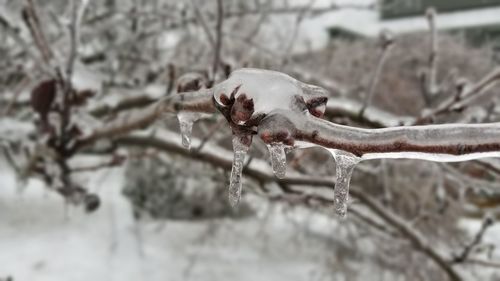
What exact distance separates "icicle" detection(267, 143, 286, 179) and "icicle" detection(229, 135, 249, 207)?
0.17 ft

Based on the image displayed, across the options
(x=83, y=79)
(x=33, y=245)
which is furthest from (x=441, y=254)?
(x=33, y=245)

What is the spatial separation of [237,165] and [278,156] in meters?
0.08

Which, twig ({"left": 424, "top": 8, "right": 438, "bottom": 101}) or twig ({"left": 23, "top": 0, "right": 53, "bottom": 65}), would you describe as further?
twig ({"left": 424, "top": 8, "right": 438, "bottom": 101})

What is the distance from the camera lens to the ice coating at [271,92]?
69cm

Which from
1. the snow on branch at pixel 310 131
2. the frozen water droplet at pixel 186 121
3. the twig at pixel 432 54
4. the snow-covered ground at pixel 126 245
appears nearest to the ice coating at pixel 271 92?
the snow on branch at pixel 310 131

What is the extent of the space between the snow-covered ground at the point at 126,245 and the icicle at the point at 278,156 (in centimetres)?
335

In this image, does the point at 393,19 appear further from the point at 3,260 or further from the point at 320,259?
the point at 3,260

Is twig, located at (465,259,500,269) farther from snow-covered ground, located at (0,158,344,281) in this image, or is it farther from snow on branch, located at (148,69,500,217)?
snow-covered ground, located at (0,158,344,281)

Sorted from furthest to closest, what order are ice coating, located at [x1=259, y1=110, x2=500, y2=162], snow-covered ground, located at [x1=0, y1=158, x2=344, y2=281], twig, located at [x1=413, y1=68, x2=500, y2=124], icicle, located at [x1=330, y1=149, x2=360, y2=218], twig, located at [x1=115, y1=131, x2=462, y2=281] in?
snow-covered ground, located at [x1=0, y1=158, x2=344, y2=281]
twig, located at [x1=115, y1=131, x2=462, y2=281]
twig, located at [x1=413, y1=68, x2=500, y2=124]
icicle, located at [x1=330, y1=149, x2=360, y2=218]
ice coating, located at [x1=259, y1=110, x2=500, y2=162]

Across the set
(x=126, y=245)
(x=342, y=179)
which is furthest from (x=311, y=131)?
(x=126, y=245)

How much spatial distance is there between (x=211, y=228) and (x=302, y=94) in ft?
18.8

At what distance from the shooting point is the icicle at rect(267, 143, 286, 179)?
685mm

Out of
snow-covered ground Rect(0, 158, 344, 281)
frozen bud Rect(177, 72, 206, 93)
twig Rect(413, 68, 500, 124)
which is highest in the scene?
frozen bud Rect(177, 72, 206, 93)

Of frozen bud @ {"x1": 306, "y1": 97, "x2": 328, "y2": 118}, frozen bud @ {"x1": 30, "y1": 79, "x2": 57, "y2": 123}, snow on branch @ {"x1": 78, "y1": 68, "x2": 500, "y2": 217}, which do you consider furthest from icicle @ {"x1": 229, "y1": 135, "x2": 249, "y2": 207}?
frozen bud @ {"x1": 30, "y1": 79, "x2": 57, "y2": 123}
